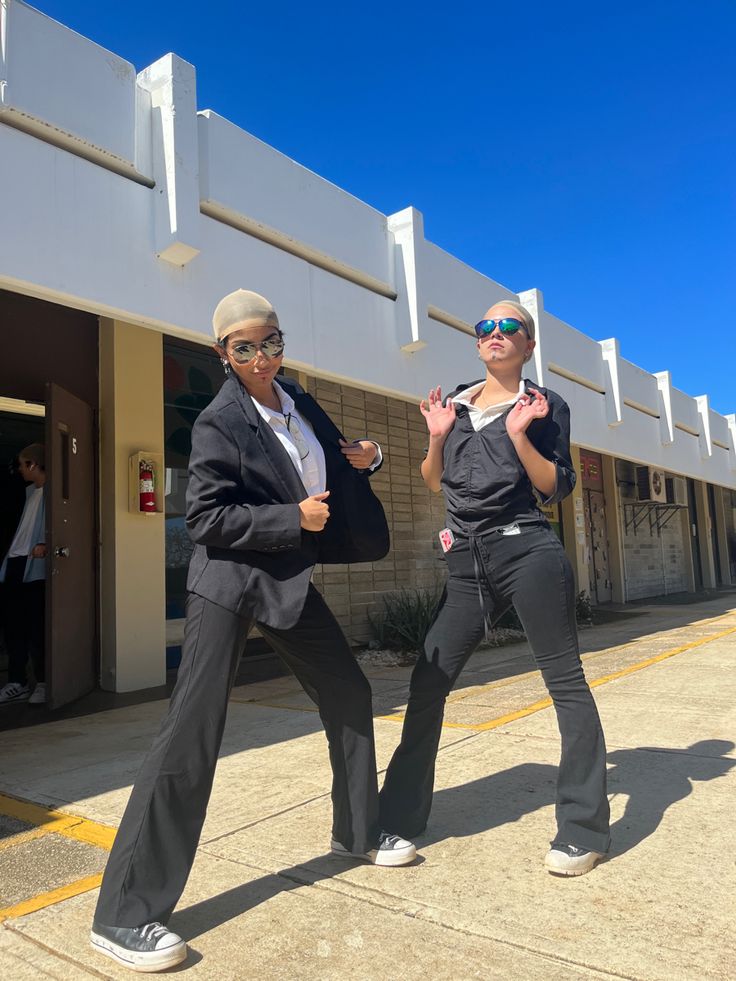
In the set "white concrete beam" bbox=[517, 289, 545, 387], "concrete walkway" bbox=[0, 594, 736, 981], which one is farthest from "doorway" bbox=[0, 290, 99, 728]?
"white concrete beam" bbox=[517, 289, 545, 387]

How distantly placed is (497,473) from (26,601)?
190 inches

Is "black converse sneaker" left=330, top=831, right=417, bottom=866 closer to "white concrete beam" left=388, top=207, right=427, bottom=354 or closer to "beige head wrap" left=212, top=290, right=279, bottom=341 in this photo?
"beige head wrap" left=212, top=290, right=279, bottom=341

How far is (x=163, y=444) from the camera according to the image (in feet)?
24.7

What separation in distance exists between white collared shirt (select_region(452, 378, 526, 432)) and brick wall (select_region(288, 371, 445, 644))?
6.30 meters

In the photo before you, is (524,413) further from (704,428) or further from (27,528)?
(704,428)

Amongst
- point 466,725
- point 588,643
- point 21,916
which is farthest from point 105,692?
point 588,643

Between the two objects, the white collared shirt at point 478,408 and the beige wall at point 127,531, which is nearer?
the white collared shirt at point 478,408

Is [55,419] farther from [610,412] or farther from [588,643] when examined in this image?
[610,412]

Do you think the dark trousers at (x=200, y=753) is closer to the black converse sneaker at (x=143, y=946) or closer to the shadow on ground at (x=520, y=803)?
the black converse sneaker at (x=143, y=946)

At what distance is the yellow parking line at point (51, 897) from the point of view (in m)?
2.43

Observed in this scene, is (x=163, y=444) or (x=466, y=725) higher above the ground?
(x=163, y=444)

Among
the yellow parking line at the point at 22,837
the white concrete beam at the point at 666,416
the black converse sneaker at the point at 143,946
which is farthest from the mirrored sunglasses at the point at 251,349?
the white concrete beam at the point at 666,416

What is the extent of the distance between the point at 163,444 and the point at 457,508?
17.1 ft

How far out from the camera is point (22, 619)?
6.28 m
